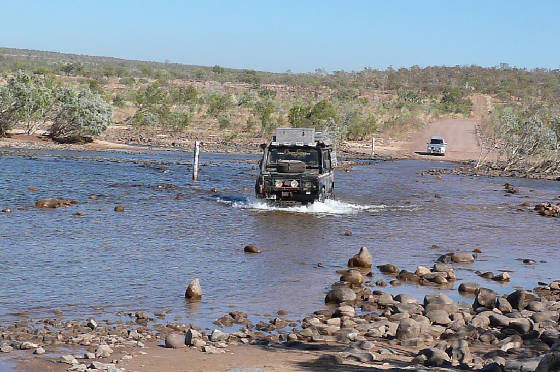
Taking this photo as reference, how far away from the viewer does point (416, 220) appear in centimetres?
2562

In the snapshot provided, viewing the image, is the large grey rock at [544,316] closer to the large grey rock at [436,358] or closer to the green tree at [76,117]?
the large grey rock at [436,358]

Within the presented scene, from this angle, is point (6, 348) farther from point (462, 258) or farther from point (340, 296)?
point (462, 258)

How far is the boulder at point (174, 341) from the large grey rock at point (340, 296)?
373cm

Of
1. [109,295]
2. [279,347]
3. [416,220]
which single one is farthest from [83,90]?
[279,347]

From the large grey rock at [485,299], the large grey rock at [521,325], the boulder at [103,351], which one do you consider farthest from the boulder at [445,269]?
the boulder at [103,351]

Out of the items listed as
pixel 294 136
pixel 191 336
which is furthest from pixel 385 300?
pixel 294 136

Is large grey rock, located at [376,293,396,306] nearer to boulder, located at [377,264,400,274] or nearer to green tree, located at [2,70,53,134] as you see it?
boulder, located at [377,264,400,274]

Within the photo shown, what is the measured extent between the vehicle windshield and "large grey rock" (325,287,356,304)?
1205cm

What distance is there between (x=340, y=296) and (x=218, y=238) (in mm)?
7290

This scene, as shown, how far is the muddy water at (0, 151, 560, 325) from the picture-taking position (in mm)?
13602

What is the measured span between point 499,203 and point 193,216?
13.6 metres

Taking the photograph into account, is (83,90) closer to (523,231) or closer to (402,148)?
(402,148)

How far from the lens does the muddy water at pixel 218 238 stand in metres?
13.6

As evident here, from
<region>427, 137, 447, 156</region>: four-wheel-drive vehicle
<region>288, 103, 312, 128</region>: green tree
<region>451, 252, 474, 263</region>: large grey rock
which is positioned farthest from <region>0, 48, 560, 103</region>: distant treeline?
<region>451, 252, 474, 263</region>: large grey rock
